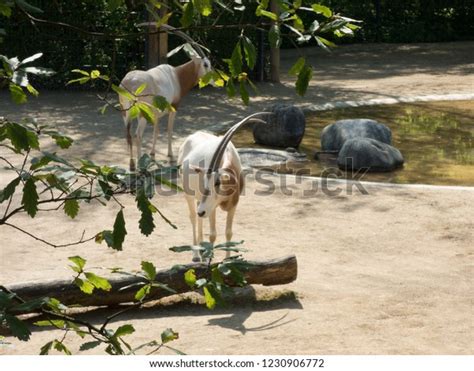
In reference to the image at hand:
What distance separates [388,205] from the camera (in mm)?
8867

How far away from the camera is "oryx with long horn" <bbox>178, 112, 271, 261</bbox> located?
20.4 ft

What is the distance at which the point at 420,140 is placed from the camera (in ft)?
40.8

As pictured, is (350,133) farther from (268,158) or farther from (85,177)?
(85,177)

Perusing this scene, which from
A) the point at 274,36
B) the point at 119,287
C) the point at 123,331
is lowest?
the point at 119,287

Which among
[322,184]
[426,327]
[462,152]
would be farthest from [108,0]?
[462,152]

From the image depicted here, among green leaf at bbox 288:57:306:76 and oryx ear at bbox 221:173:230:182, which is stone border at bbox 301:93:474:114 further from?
green leaf at bbox 288:57:306:76

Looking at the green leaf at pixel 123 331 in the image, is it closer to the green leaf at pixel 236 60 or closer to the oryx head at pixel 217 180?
the green leaf at pixel 236 60

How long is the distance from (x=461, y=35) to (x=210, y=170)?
65.4 ft

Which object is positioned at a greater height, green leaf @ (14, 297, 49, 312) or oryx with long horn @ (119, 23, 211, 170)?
green leaf @ (14, 297, 49, 312)

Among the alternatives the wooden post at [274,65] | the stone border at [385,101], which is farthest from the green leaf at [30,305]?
the wooden post at [274,65]

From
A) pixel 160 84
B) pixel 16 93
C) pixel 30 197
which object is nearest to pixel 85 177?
pixel 30 197

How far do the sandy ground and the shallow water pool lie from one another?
3.47 ft

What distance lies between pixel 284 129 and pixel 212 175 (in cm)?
576

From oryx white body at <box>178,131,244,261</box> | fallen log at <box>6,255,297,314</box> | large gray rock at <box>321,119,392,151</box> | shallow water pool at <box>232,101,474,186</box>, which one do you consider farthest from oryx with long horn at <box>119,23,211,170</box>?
fallen log at <box>6,255,297,314</box>
